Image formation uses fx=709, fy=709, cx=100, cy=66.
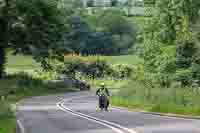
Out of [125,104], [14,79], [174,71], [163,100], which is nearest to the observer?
[163,100]

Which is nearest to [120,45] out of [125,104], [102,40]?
[102,40]

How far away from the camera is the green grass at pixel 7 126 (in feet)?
74.1

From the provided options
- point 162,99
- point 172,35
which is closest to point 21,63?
point 172,35

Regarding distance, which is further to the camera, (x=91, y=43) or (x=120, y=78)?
(x=91, y=43)

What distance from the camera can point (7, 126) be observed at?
24031 millimetres

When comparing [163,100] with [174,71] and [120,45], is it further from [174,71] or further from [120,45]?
[120,45]

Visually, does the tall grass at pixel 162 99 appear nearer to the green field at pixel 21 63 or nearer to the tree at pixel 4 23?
the tree at pixel 4 23

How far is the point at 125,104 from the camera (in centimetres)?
4625

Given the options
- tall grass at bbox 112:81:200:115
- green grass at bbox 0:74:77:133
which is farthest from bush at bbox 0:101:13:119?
green grass at bbox 0:74:77:133

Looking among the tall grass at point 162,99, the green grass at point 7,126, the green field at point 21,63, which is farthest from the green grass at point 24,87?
the green field at point 21,63

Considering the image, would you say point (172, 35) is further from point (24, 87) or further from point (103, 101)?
point (103, 101)

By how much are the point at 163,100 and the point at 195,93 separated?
2615 millimetres

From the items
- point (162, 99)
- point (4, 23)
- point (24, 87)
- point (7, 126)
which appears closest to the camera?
point (7, 126)

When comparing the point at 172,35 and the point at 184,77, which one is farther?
the point at 172,35
